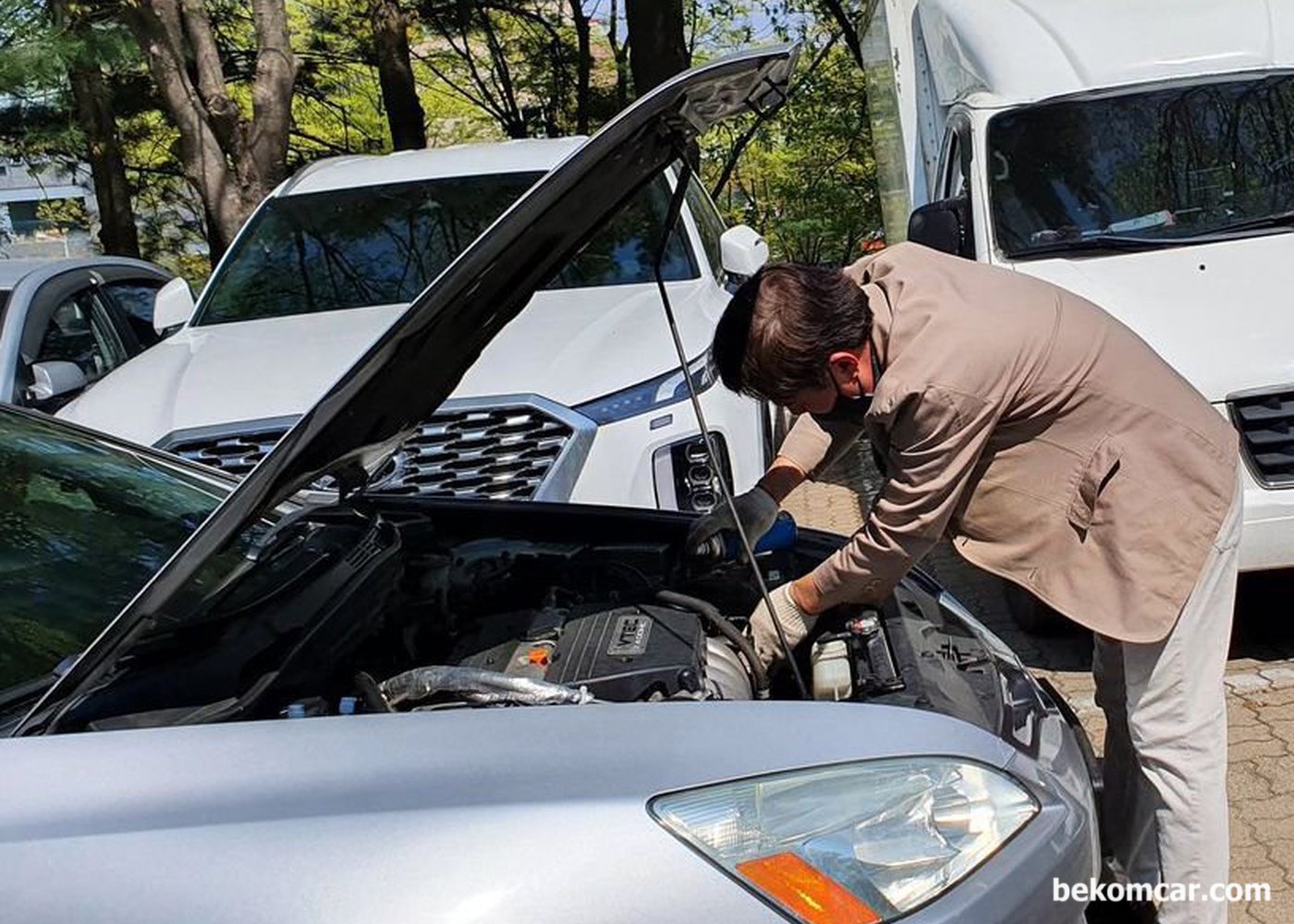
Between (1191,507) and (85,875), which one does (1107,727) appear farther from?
(85,875)

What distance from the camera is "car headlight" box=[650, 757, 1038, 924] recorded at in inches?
67.6

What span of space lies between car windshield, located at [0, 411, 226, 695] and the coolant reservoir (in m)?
1.31

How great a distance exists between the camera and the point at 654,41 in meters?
12.4

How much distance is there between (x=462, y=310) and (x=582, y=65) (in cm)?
1758

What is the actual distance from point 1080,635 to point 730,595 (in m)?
2.45

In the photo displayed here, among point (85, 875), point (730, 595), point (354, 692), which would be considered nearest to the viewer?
point (85, 875)

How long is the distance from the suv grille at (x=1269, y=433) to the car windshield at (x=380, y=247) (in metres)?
2.41

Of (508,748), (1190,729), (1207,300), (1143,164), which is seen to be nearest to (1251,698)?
(1207,300)

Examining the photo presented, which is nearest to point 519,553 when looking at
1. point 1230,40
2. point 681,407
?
point 681,407

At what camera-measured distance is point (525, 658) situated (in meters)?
2.55

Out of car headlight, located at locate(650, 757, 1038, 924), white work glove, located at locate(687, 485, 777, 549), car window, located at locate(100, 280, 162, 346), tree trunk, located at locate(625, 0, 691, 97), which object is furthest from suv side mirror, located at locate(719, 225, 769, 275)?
tree trunk, located at locate(625, 0, 691, 97)

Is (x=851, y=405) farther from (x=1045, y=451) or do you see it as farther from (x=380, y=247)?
(x=380, y=247)

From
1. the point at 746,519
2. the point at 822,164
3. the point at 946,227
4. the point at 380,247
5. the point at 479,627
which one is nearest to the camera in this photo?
the point at 479,627

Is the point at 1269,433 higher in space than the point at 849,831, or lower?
lower
